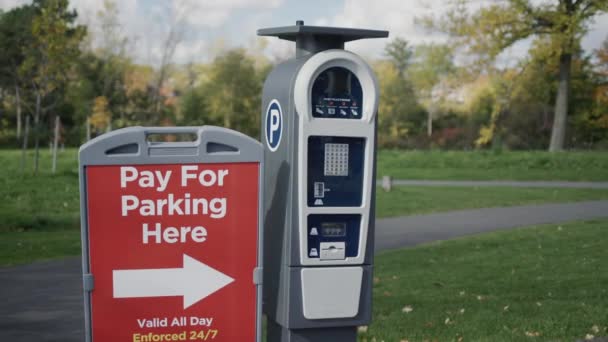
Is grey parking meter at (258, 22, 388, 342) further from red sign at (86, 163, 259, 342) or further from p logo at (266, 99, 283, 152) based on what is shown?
red sign at (86, 163, 259, 342)

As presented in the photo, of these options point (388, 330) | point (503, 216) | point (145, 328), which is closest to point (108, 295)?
point (145, 328)

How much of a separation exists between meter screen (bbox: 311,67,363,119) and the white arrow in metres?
1.06

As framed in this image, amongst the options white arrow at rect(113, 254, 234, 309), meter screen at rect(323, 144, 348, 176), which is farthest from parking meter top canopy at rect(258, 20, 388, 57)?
white arrow at rect(113, 254, 234, 309)

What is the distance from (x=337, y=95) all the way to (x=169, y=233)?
122cm

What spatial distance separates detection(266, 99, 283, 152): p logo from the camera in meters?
4.84

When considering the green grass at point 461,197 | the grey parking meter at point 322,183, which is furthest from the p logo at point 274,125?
the green grass at point 461,197

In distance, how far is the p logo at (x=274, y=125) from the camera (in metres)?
4.84

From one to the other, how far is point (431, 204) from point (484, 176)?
8468 mm

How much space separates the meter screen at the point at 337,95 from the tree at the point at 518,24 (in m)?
27.2

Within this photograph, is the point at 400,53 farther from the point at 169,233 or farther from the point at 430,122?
the point at 169,233

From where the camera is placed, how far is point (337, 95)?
Result: 15.6 ft

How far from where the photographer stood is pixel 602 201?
1838cm

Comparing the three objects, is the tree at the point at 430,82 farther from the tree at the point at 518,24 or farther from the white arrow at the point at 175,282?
the white arrow at the point at 175,282

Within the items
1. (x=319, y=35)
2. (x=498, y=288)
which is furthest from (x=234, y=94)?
(x=319, y=35)
